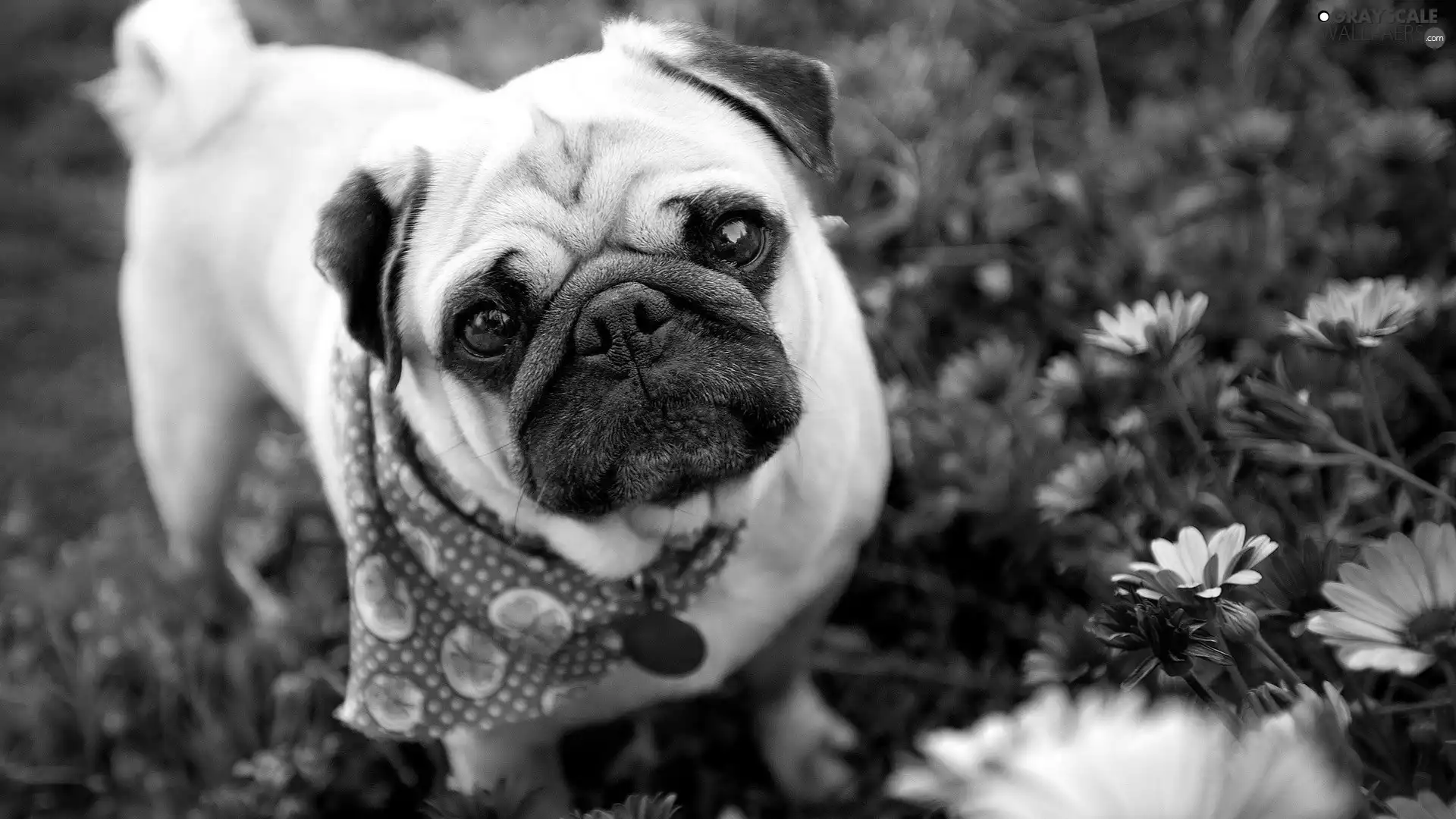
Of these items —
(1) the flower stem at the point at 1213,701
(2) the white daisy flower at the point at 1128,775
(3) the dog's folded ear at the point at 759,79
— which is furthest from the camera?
(3) the dog's folded ear at the point at 759,79

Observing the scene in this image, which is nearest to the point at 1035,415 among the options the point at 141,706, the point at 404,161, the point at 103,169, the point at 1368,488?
the point at 1368,488

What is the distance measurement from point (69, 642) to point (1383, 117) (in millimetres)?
3875

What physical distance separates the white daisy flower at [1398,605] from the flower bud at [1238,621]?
8 centimetres

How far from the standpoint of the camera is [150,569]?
3.34 m

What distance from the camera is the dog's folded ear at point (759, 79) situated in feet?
6.10

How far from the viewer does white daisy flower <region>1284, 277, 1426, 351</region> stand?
5.05ft

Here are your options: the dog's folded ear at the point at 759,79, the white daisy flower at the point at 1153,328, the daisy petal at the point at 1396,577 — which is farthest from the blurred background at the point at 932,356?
the daisy petal at the point at 1396,577

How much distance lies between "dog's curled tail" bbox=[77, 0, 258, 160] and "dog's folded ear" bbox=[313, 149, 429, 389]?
99 cm

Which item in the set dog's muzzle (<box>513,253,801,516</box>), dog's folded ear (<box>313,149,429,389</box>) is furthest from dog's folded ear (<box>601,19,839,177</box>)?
dog's folded ear (<box>313,149,429,389</box>)

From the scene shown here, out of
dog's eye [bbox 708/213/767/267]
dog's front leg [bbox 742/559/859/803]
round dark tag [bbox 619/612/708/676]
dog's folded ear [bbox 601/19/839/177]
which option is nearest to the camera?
dog's eye [bbox 708/213/767/267]

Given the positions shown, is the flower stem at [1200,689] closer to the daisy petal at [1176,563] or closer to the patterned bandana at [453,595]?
the daisy petal at [1176,563]

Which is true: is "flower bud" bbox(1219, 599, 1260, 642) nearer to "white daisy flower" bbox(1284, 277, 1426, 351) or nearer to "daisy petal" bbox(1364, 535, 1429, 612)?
"daisy petal" bbox(1364, 535, 1429, 612)

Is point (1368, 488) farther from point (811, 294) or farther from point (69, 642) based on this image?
point (69, 642)

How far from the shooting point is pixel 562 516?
1.84 metres
